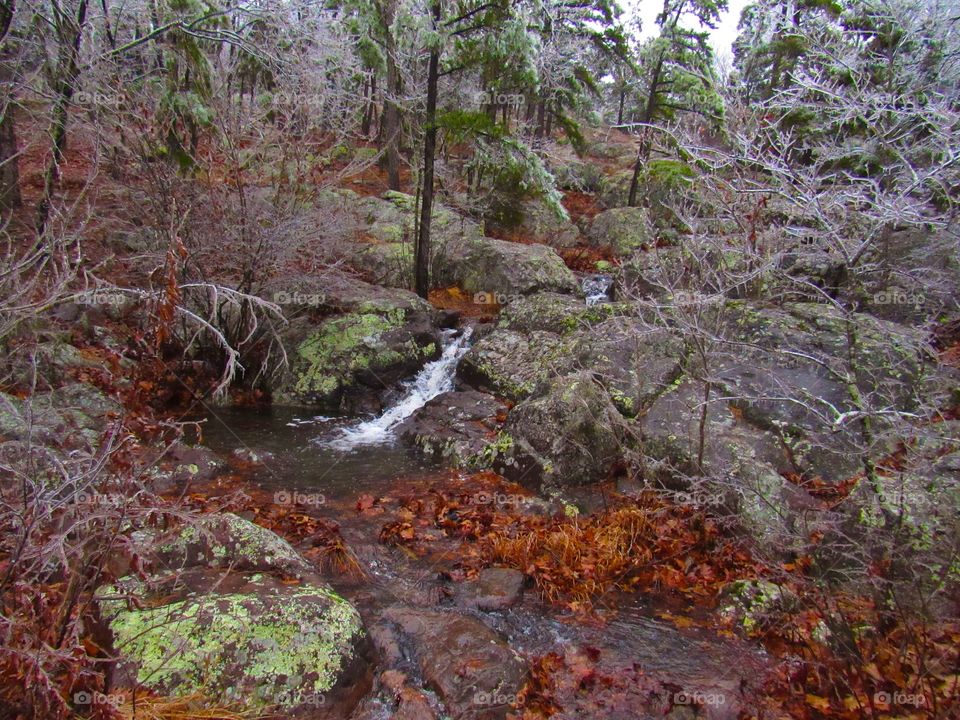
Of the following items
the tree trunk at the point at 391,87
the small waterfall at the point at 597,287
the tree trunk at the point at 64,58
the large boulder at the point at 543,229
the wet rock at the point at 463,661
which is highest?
the tree trunk at the point at 391,87

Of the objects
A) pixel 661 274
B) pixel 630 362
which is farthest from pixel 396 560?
pixel 630 362

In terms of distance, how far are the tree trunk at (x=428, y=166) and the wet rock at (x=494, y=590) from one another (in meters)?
8.51

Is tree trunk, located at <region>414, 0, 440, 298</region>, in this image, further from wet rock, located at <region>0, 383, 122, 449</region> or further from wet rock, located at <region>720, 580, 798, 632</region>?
wet rock, located at <region>720, 580, 798, 632</region>

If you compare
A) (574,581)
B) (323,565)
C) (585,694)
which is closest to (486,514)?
(574,581)

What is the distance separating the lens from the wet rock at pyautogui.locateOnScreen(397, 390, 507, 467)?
8242 mm

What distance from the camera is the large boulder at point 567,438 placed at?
6.97m

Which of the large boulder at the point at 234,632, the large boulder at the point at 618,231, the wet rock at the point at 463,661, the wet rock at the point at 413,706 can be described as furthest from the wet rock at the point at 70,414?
the large boulder at the point at 618,231

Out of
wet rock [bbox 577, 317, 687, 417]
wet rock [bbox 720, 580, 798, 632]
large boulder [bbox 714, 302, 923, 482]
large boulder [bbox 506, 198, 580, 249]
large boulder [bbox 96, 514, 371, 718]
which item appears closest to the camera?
large boulder [bbox 96, 514, 371, 718]

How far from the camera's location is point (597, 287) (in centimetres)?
1528

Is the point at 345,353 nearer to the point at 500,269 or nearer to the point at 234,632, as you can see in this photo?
the point at 500,269

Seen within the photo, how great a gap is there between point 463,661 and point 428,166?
32.9 feet

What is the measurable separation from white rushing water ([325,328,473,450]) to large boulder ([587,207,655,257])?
7.41m

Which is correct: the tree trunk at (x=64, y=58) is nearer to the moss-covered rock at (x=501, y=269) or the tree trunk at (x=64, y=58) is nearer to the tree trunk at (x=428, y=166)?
the tree trunk at (x=428, y=166)

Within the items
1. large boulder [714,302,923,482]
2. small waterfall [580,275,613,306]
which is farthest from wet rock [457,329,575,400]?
small waterfall [580,275,613,306]
